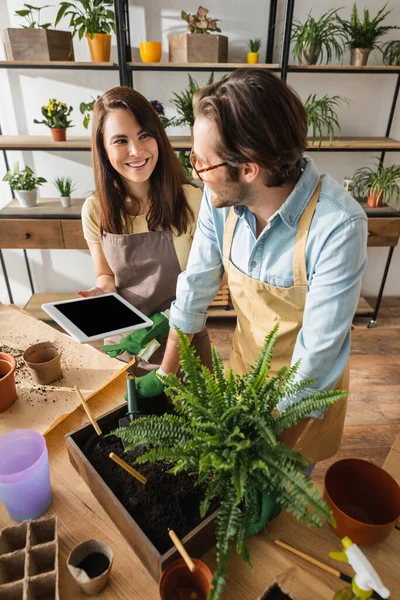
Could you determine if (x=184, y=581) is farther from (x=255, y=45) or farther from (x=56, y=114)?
(x=255, y=45)

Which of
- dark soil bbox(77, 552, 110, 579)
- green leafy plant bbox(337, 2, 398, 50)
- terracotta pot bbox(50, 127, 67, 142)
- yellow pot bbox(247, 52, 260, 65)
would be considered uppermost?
green leafy plant bbox(337, 2, 398, 50)

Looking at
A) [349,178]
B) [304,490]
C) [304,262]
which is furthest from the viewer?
[349,178]

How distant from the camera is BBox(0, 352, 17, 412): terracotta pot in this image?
3.46ft

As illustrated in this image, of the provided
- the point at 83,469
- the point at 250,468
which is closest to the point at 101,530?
the point at 83,469

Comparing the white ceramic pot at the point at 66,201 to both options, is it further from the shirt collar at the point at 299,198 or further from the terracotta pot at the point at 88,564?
the terracotta pot at the point at 88,564

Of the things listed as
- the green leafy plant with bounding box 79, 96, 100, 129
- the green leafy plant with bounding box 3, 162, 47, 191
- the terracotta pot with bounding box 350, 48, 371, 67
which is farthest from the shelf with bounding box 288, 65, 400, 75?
the green leafy plant with bounding box 3, 162, 47, 191

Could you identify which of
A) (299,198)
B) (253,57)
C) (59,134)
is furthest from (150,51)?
(299,198)

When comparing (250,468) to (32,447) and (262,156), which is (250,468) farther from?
(262,156)

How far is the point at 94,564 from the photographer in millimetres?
707

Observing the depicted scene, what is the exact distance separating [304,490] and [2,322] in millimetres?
1253

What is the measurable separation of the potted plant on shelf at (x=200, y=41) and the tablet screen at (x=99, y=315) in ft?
6.25

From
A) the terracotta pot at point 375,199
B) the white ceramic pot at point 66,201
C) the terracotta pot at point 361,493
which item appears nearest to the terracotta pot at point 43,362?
the terracotta pot at point 361,493

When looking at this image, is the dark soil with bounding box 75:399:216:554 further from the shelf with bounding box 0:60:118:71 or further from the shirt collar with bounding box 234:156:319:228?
the shelf with bounding box 0:60:118:71

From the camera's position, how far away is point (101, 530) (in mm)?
792
